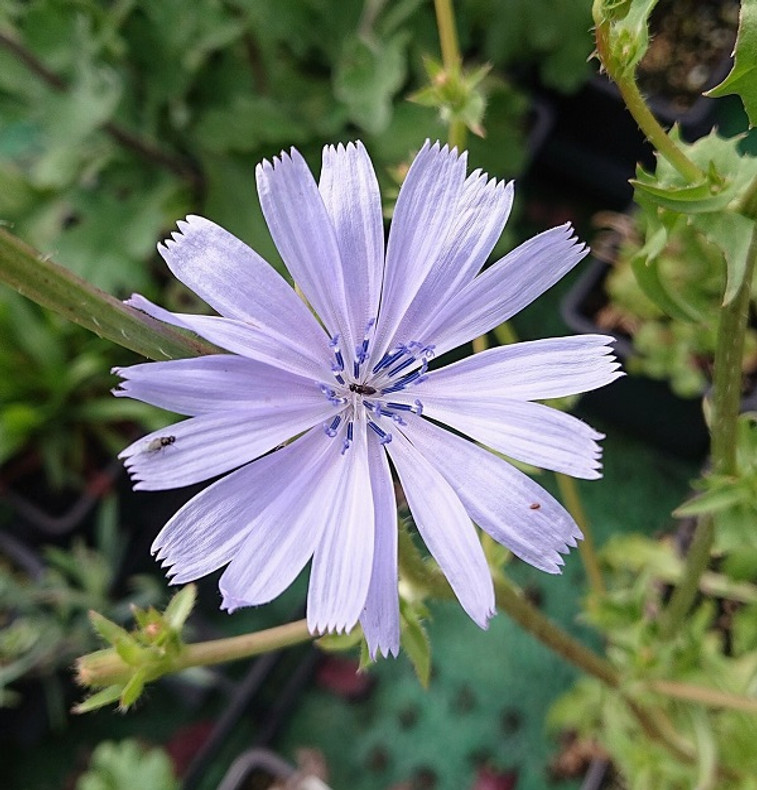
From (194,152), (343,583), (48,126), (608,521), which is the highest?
(194,152)

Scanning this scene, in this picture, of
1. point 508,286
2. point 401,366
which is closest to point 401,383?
point 401,366

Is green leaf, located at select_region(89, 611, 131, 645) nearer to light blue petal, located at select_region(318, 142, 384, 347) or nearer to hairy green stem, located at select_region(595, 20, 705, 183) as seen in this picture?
light blue petal, located at select_region(318, 142, 384, 347)

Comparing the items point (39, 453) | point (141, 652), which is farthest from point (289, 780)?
point (141, 652)

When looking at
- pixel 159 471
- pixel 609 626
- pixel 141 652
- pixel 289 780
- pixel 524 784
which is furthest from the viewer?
pixel 524 784

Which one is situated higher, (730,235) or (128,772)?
(730,235)

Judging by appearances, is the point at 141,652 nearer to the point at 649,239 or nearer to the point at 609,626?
the point at 649,239

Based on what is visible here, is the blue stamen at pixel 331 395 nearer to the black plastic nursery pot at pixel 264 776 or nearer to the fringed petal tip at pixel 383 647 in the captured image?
the fringed petal tip at pixel 383 647

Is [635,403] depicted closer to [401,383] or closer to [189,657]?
[401,383]
